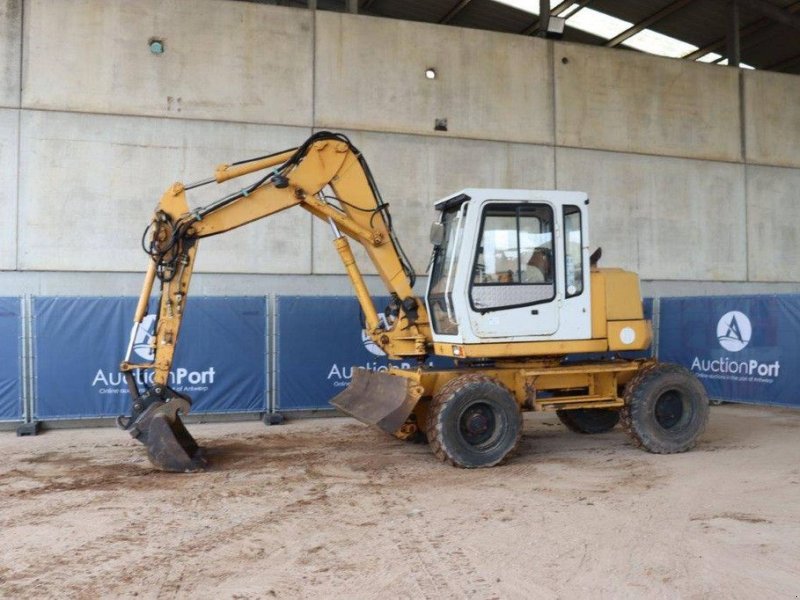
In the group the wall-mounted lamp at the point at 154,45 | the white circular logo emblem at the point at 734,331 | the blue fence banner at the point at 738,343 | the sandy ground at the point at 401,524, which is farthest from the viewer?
the wall-mounted lamp at the point at 154,45

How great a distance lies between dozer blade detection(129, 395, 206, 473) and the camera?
6828 mm

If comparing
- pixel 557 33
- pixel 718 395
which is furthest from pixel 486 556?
pixel 557 33

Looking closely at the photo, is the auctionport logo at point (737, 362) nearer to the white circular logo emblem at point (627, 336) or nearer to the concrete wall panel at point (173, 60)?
the white circular logo emblem at point (627, 336)

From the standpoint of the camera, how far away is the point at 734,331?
36.9ft

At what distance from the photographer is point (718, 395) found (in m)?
11.6

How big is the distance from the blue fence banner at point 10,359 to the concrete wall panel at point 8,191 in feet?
4.24

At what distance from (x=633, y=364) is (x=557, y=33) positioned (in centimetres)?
834

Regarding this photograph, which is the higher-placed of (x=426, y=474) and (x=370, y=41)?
(x=370, y=41)

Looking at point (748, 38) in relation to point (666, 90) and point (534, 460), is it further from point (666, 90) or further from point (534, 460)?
point (534, 460)

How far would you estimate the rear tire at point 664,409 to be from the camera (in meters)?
7.77

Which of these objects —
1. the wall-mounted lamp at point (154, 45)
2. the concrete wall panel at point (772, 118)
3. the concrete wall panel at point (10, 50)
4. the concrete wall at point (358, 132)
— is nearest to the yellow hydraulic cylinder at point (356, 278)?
the concrete wall at point (358, 132)

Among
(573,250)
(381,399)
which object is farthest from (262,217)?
(573,250)

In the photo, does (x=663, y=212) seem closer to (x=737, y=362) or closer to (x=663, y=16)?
(x=737, y=362)

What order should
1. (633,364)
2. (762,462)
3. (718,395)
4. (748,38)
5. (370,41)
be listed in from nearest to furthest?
(762,462) → (633,364) → (718,395) → (370,41) → (748,38)
